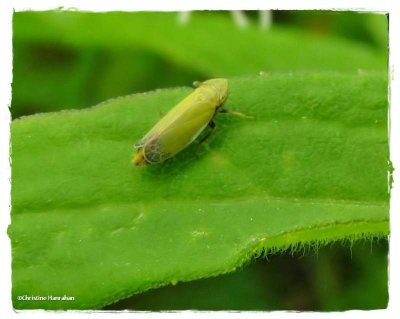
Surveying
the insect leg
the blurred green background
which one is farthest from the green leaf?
the blurred green background

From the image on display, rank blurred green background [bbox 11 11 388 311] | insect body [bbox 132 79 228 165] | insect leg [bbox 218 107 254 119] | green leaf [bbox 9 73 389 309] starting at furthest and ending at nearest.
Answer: blurred green background [bbox 11 11 388 311] < insect leg [bbox 218 107 254 119] < insect body [bbox 132 79 228 165] < green leaf [bbox 9 73 389 309]

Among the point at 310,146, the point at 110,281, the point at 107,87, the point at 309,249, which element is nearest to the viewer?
the point at 110,281

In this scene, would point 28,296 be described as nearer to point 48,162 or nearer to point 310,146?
point 48,162

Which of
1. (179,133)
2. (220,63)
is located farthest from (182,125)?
(220,63)

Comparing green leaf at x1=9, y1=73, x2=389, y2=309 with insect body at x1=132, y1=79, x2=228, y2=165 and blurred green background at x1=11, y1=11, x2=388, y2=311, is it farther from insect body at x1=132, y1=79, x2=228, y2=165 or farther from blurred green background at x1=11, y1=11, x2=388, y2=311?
blurred green background at x1=11, y1=11, x2=388, y2=311

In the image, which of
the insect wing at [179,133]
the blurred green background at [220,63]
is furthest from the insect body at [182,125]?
the blurred green background at [220,63]

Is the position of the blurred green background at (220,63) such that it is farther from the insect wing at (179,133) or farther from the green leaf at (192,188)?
the insect wing at (179,133)
